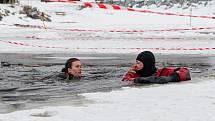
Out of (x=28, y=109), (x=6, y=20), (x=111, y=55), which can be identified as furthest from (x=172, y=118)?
(x=6, y=20)

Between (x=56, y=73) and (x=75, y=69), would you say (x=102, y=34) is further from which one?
(x=75, y=69)

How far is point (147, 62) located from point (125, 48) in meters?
9.79

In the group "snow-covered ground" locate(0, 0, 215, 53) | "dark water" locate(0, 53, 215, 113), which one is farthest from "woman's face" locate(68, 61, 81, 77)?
"snow-covered ground" locate(0, 0, 215, 53)

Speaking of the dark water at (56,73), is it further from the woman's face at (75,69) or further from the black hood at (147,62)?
the black hood at (147,62)

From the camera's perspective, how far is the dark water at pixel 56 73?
8148mm

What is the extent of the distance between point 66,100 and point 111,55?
1005cm

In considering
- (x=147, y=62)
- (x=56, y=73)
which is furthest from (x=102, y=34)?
(x=147, y=62)

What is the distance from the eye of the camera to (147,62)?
34.9ft

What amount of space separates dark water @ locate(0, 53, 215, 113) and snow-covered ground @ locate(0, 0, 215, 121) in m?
0.67

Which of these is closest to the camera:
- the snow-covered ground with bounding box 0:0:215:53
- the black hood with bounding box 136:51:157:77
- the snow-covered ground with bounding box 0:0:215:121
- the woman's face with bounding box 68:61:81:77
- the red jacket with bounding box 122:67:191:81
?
the snow-covered ground with bounding box 0:0:215:121

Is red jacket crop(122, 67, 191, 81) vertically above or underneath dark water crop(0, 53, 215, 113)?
above

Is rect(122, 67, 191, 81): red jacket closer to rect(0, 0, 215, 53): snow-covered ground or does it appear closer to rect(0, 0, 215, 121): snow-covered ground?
rect(0, 0, 215, 121): snow-covered ground

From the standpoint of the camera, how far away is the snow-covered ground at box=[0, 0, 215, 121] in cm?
657

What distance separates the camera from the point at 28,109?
23.1 ft
